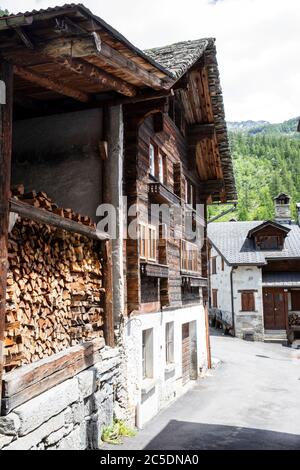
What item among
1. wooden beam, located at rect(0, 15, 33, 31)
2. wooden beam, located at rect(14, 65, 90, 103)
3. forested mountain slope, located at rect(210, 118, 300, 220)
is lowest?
wooden beam, located at rect(0, 15, 33, 31)

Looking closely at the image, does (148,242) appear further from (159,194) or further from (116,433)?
(116,433)

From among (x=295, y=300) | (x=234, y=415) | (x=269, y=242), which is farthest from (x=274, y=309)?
(x=234, y=415)

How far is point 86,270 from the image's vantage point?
291 inches

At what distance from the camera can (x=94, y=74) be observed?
6504mm

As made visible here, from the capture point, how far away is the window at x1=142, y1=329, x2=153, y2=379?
10305mm

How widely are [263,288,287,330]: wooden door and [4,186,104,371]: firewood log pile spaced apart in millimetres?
21757

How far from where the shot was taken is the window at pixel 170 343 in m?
12.0

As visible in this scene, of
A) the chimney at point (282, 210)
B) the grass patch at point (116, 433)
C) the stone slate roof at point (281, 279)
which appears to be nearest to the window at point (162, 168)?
the grass patch at point (116, 433)

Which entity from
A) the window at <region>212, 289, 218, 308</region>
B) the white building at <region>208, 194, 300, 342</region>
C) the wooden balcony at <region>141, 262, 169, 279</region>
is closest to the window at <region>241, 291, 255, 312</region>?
the white building at <region>208, 194, 300, 342</region>

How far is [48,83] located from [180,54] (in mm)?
5332

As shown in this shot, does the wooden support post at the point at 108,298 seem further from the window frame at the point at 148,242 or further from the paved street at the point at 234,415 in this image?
the paved street at the point at 234,415

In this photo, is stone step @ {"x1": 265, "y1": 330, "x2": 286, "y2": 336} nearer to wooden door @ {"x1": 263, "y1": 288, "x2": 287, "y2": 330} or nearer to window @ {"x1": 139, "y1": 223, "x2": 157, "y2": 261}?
wooden door @ {"x1": 263, "y1": 288, "x2": 287, "y2": 330}

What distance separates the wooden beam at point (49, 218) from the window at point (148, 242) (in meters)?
2.05

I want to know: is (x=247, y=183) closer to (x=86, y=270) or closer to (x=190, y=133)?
(x=190, y=133)
